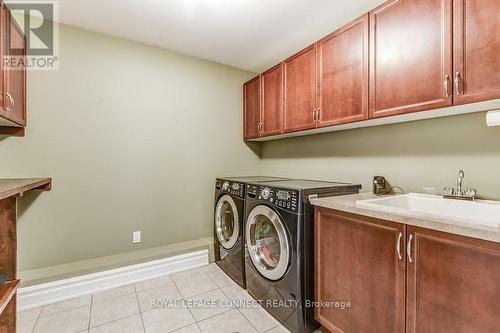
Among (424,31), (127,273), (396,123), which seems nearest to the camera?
(424,31)

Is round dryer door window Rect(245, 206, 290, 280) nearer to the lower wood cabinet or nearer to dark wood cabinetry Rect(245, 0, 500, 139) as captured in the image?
the lower wood cabinet

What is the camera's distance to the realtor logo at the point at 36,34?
6.11ft

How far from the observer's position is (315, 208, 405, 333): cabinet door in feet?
3.86

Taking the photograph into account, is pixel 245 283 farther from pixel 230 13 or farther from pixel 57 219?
pixel 230 13

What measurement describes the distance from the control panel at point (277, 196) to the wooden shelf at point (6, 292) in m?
1.61

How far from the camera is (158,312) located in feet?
6.06

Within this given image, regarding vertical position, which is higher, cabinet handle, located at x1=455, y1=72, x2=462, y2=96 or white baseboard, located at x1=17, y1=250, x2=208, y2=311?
cabinet handle, located at x1=455, y1=72, x2=462, y2=96

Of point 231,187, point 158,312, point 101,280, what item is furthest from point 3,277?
point 231,187

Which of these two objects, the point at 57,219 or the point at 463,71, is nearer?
the point at 463,71

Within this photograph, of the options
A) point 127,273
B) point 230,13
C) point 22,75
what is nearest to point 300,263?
point 127,273

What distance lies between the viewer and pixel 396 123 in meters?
1.83

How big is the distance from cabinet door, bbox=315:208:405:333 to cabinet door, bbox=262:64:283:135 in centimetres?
124

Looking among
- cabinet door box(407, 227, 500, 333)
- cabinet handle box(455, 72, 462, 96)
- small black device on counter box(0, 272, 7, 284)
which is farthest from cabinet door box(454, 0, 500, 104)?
small black device on counter box(0, 272, 7, 284)

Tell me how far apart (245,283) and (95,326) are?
1.18 meters
